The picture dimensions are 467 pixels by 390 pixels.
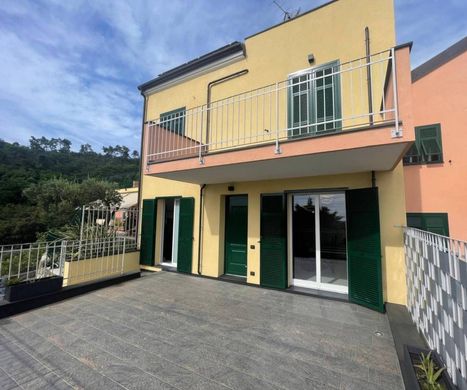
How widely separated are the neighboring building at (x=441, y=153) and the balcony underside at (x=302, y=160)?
14.0 feet

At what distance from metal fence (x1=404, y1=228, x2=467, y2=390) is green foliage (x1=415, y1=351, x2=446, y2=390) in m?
0.15

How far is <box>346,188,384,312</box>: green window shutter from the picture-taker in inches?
211

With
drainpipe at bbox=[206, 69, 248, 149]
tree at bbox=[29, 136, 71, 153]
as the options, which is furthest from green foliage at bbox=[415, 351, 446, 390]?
tree at bbox=[29, 136, 71, 153]

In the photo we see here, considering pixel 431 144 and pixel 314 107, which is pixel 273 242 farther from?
pixel 431 144

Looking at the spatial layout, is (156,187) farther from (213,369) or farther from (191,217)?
(213,369)

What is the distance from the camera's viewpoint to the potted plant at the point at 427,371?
2482 mm

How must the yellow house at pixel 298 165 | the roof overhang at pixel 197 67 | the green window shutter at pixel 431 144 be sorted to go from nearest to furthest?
the yellow house at pixel 298 165, the green window shutter at pixel 431 144, the roof overhang at pixel 197 67

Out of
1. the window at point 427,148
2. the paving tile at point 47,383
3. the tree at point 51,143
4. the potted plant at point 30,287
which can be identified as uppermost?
the tree at point 51,143

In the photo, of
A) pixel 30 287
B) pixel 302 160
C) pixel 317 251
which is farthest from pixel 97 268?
pixel 302 160

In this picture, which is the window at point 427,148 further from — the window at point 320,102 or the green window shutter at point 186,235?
the green window shutter at point 186,235

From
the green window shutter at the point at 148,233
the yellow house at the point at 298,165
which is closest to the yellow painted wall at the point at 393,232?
the yellow house at the point at 298,165

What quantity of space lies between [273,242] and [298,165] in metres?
2.71

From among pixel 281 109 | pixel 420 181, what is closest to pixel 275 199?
pixel 281 109

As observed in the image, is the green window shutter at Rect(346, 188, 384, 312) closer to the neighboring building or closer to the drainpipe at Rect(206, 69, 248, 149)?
the neighboring building
